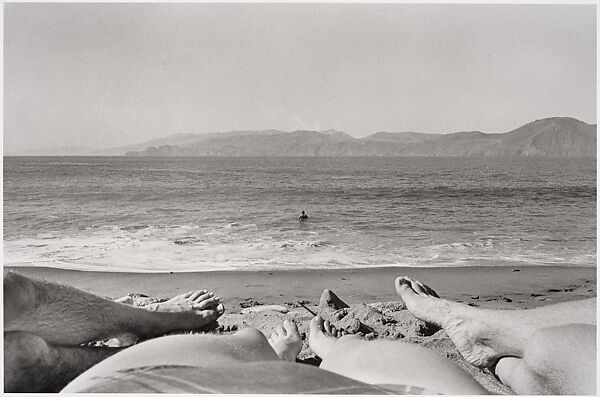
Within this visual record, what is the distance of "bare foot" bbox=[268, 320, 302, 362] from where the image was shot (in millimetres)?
1564

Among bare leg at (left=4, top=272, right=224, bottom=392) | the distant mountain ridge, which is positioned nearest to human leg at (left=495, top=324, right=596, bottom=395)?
bare leg at (left=4, top=272, right=224, bottom=392)

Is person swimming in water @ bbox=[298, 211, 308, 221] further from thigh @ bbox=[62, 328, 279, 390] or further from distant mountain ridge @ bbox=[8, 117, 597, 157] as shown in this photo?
thigh @ bbox=[62, 328, 279, 390]

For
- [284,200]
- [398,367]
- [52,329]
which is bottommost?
[398,367]

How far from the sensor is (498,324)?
1384 mm

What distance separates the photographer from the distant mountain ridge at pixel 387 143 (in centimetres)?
272

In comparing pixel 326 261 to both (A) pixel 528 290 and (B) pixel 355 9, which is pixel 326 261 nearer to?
(A) pixel 528 290

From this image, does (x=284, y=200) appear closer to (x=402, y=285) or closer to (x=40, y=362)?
(x=402, y=285)

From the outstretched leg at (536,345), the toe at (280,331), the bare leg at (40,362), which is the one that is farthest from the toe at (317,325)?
the bare leg at (40,362)

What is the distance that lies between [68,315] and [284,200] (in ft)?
7.84

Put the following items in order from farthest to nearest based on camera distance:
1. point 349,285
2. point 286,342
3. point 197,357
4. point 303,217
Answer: point 303,217 → point 349,285 → point 286,342 → point 197,357

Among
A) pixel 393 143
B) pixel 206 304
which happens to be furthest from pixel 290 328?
pixel 393 143

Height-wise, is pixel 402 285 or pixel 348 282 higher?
pixel 402 285

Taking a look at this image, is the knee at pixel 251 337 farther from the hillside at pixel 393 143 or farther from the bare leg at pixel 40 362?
the hillside at pixel 393 143

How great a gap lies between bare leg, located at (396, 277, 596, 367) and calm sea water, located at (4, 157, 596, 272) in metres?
1.13
